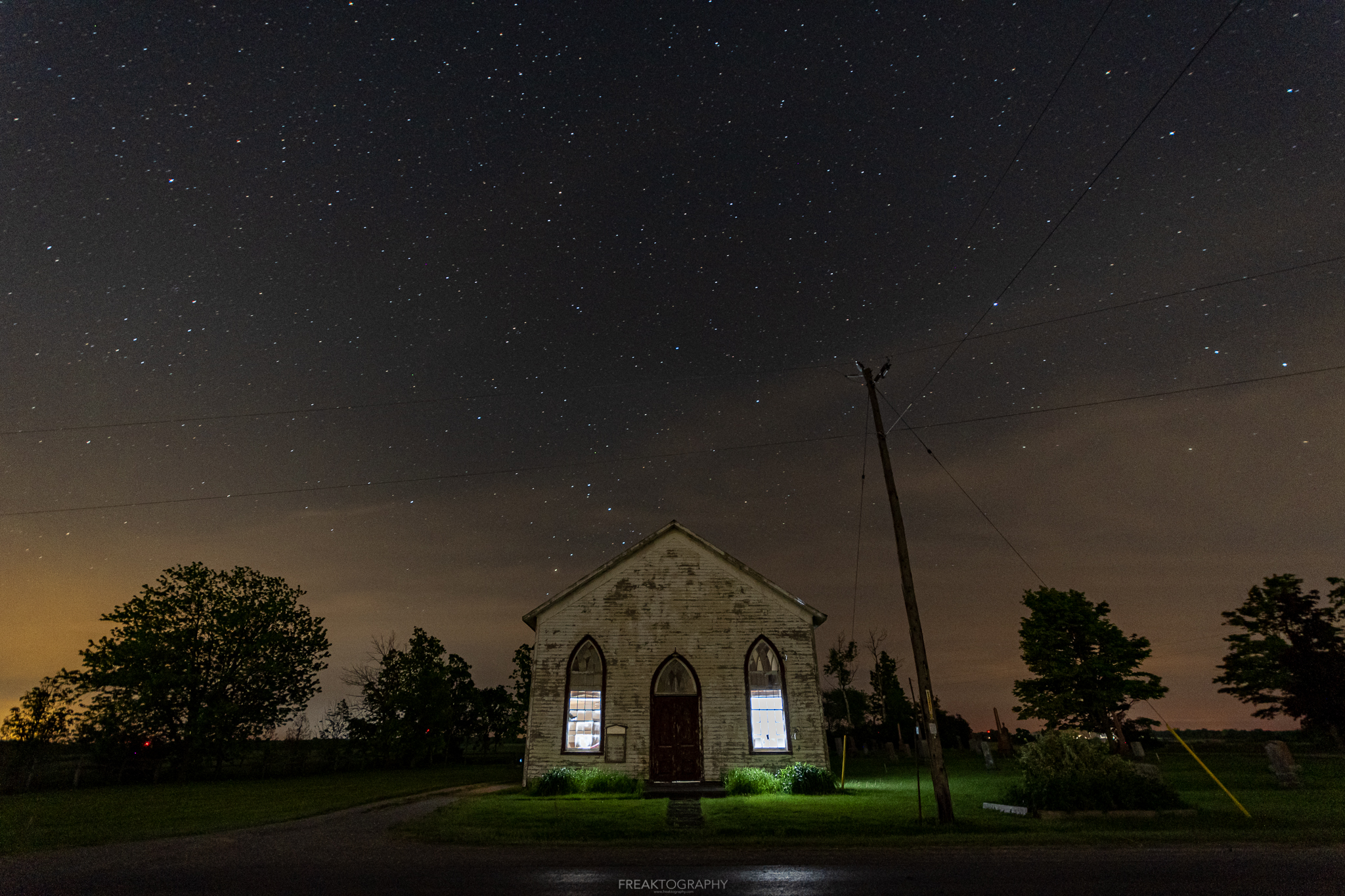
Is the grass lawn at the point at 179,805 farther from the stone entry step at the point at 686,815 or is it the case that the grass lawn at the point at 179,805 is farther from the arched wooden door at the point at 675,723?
the stone entry step at the point at 686,815

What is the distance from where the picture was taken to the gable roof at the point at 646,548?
71.5 ft

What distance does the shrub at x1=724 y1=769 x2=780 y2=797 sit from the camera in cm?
1850

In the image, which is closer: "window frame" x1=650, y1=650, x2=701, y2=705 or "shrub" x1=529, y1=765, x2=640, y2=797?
"shrub" x1=529, y1=765, x2=640, y2=797

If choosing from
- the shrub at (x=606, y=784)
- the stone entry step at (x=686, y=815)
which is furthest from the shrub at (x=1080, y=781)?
the shrub at (x=606, y=784)

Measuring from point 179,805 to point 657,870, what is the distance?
18.2 meters

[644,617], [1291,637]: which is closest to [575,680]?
[644,617]

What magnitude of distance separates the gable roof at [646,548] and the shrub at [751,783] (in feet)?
17.2

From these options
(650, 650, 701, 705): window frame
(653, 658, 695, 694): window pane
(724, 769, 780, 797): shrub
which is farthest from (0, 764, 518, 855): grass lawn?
(724, 769, 780, 797): shrub

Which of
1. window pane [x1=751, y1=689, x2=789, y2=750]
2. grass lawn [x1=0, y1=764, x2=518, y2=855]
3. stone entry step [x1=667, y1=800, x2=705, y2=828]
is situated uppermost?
window pane [x1=751, y1=689, x2=789, y2=750]

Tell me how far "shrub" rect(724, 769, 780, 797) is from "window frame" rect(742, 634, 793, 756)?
1.29 m

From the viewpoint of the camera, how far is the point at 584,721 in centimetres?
2064

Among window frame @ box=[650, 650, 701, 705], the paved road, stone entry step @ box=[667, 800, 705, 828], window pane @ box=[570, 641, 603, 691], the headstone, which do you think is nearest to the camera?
the paved road

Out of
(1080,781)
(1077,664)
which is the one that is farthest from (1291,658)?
(1080,781)

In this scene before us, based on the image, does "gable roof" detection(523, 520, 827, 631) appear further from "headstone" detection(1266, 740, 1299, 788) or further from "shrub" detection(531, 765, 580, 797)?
"headstone" detection(1266, 740, 1299, 788)
